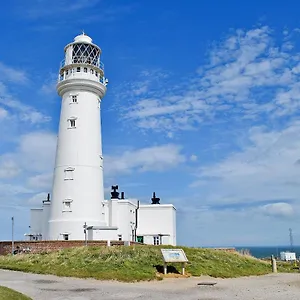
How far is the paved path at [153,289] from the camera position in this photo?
13779 mm

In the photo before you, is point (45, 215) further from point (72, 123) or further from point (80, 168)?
point (72, 123)

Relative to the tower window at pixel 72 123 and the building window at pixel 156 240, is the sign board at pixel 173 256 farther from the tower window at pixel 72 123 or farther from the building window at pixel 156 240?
Result: the building window at pixel 156 240

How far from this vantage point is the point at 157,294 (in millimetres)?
14227

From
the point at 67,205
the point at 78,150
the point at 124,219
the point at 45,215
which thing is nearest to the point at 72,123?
the point at 78,150

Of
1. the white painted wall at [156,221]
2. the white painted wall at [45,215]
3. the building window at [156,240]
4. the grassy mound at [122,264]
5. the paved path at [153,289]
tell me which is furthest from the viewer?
the white painted wall at [156,221]

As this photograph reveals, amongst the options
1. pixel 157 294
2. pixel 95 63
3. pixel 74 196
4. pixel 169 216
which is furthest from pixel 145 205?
pixel 157 294

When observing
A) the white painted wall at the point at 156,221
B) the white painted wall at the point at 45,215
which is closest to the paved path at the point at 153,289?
the white painted wall at the point at 45,215

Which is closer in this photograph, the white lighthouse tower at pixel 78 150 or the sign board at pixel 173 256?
the sign board at pixel 173 256

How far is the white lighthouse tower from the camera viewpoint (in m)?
30.8

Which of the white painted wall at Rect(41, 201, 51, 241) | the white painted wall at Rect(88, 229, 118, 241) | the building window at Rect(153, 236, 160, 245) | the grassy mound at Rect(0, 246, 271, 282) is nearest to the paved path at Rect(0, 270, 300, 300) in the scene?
the grassy mound at Rect(0, 246, 271, 282)

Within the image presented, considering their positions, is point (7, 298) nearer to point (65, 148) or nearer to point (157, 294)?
point (157, 294)

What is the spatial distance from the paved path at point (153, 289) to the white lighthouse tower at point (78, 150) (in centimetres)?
1183

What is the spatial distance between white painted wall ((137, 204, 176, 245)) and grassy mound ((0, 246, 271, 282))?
39.4 feet

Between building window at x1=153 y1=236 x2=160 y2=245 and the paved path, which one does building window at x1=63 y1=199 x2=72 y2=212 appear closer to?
building window at x1=153 y1=236 x2=160 y2=245
